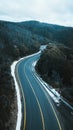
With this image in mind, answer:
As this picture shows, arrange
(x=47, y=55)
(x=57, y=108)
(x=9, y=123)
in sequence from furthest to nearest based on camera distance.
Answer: (x=47, y=55)
(x=57, y=108)
(x=9, y=123)

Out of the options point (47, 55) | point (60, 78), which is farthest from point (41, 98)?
point (47, 55)

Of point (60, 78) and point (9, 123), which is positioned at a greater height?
point (9, 123)

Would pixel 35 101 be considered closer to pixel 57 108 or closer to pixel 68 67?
pixel 57 108

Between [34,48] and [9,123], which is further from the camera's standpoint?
[34,48]

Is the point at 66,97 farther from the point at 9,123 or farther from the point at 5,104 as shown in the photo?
the point at 9,123

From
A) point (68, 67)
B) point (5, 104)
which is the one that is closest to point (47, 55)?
point (68, 67)

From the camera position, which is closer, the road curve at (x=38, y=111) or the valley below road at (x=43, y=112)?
the road curve at (x=38, y=111)

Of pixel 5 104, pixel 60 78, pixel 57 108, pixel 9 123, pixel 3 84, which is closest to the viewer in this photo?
pixel 9 123

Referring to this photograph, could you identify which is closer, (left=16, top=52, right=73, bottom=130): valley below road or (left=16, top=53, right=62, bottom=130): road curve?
(left=16, top=53, right=62, bottom=130): road curve

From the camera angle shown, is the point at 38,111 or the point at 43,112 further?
the point at 38,111
